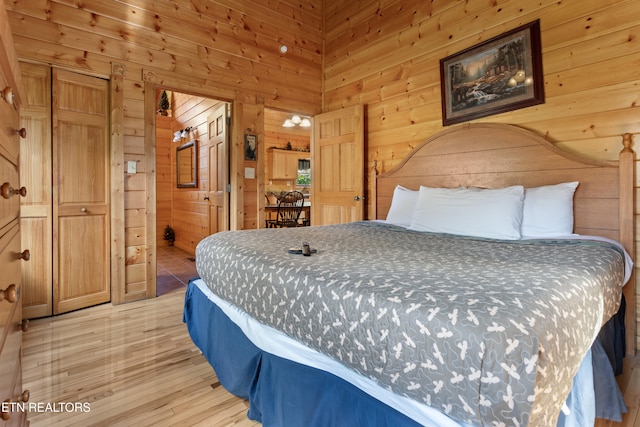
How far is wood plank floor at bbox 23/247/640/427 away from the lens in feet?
4.91

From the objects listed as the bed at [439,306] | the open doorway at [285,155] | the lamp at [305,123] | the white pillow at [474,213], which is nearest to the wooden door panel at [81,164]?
the bed at [439,306]

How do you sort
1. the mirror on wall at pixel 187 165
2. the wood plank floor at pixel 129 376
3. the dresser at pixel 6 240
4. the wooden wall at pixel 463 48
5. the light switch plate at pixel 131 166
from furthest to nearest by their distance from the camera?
the mirror on wall at pixel 187 165, the light switch plate at pixel 131 166, the wooden wall at pixel 463 48, the wood plank floor at pixel 129 376, the dresser at pixel 6 240

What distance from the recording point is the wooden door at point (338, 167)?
12.5 feet

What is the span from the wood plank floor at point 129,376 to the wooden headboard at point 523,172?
86 cm

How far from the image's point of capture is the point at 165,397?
1639 mm

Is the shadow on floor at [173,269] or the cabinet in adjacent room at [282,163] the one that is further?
the cabinet in adjacent room at [282,163]

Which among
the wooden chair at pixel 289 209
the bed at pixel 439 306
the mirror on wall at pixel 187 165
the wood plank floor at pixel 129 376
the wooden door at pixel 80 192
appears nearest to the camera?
the bed at pixel 439 306

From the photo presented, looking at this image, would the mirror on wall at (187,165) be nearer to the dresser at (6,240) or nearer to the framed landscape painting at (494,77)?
the framed landscape painting at (494,77)

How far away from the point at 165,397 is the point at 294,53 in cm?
397

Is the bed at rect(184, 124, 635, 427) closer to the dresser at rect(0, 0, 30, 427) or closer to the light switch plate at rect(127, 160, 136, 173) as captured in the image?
the dresser at rect(0, 0, 30, 427)

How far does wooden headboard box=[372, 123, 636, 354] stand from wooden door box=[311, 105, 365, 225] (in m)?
0.36

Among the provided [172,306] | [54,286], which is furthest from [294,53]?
[54,286]

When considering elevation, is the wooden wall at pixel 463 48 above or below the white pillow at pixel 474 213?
above

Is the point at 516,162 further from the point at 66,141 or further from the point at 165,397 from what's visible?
the point at 66,141
